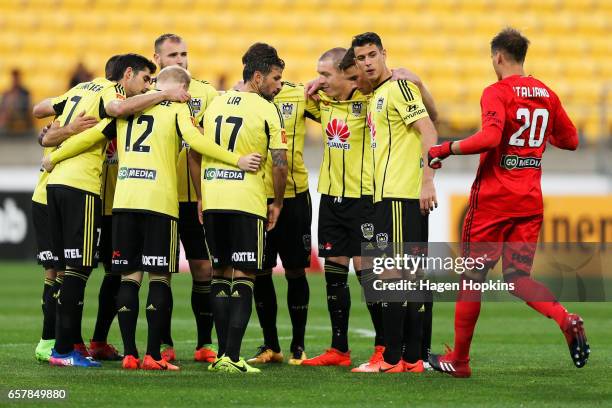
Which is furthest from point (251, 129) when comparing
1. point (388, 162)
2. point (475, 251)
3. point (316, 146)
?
point (316, 146)

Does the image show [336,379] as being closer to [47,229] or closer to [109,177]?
[109,177]

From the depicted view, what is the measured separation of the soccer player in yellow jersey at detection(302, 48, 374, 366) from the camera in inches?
363

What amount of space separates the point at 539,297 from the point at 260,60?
2.60 meters

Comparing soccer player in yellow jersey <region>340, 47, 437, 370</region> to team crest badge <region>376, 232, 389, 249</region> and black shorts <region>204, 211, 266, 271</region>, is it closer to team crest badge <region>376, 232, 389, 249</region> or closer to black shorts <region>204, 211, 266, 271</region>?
team crest badge <region>376, 232, 389, 249</region>

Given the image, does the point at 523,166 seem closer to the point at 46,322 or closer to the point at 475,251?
the point at 475,251

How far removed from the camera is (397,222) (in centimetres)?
858

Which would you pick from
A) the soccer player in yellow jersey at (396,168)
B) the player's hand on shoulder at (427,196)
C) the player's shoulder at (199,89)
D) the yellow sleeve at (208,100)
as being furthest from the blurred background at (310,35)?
the player's hand on shoulder at (427,196)

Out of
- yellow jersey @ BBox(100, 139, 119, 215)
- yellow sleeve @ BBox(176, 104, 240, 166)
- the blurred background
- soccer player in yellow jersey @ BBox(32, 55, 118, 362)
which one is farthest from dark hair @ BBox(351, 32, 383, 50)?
the blurred background

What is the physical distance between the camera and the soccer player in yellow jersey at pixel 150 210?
334 inches

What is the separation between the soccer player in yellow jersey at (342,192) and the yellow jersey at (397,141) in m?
0.54

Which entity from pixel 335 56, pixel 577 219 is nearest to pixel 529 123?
pixel 335 56

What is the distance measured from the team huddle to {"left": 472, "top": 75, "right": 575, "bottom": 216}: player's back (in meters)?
0.01

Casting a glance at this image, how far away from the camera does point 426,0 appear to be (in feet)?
78.4

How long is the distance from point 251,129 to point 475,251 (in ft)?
5.97
